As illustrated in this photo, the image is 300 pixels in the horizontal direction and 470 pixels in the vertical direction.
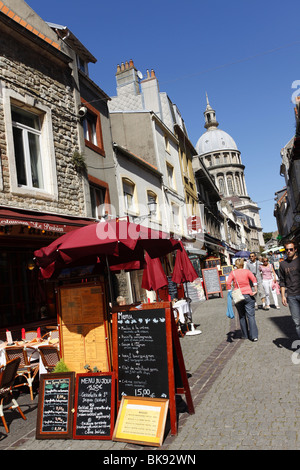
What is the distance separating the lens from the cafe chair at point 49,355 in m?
5.91

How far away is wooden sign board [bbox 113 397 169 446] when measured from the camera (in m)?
3.62

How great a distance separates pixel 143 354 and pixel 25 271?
6.02m

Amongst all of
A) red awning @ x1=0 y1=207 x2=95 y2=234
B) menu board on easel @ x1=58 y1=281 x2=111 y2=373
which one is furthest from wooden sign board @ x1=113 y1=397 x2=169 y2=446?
red awning @ x1=0 y1=207 x2=95 y2=234

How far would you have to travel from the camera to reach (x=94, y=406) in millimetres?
3990

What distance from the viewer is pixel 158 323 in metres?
4.20

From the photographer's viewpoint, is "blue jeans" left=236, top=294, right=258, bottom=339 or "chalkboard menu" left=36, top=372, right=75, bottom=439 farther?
"blue jeans" left=236, top=294, right=258, bottom=339

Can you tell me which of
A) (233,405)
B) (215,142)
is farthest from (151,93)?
(215,142)

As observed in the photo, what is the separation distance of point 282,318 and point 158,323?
658 cm

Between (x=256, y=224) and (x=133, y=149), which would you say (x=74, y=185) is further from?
(x=256, y=224)

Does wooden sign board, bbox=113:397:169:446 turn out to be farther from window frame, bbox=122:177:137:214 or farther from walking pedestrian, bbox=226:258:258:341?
window frame, bbox=122:177:137:214

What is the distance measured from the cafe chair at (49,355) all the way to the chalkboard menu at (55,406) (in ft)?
5.43

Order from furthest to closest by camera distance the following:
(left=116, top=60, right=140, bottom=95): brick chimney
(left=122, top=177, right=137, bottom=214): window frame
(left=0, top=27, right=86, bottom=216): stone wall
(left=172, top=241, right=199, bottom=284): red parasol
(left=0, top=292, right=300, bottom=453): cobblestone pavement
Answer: (left=116, top=60, right=140, bottom=95): brick chimney → (left=122, top=177, right=137, bottom=214): window frame → (left=0, top=27, right=86, bottom=216): stone wall → (left=172, top=241, right=199, bottom=284): red parasol → (left=0, top=292, right=300, bottom=453): cobblestone pavement

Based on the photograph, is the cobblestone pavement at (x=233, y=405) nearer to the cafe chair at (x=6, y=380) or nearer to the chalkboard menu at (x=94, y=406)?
the chalkboard menu at (x=94, y=406)

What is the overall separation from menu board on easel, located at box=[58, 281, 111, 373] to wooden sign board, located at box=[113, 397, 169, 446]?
3.65ft
